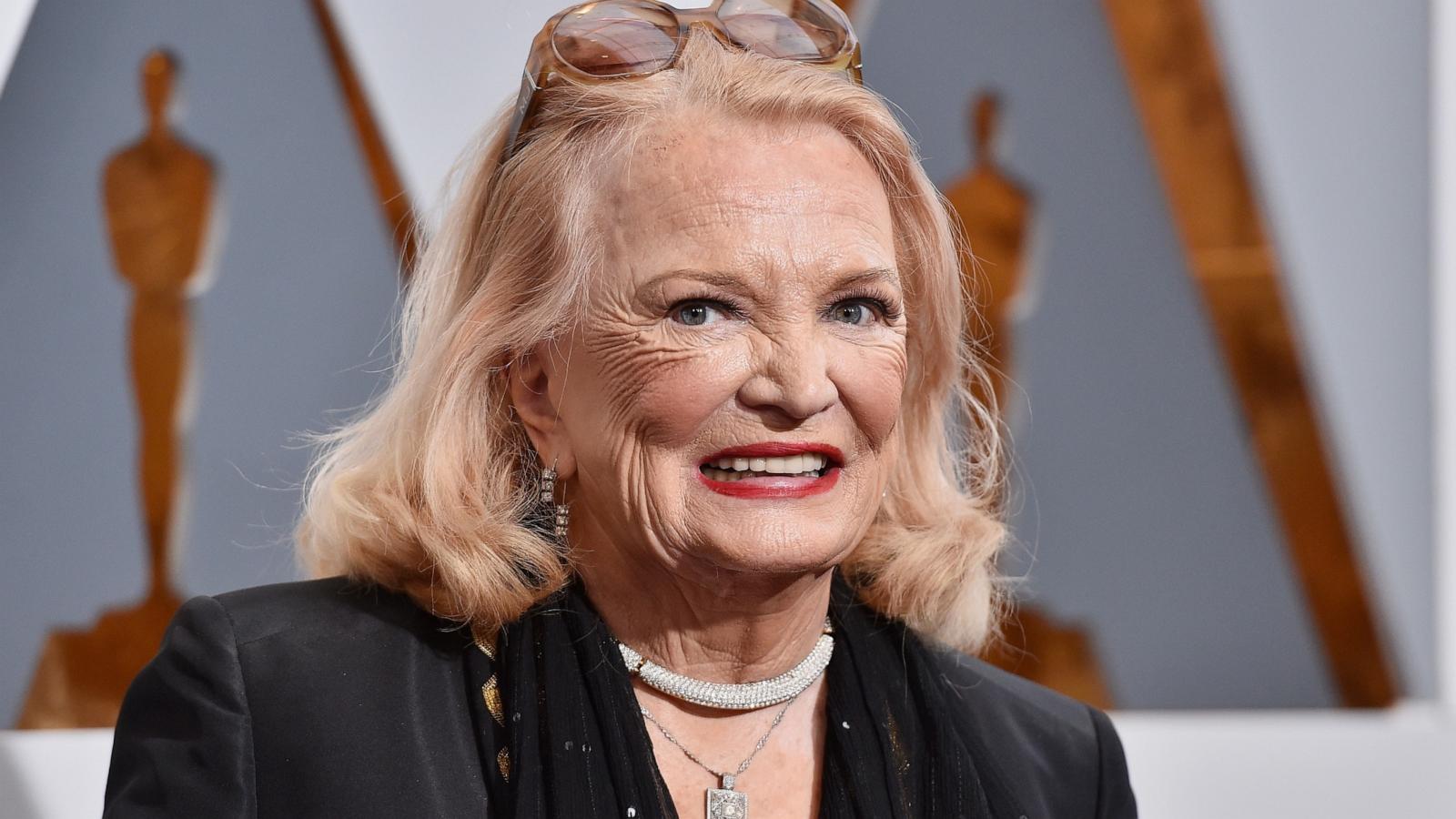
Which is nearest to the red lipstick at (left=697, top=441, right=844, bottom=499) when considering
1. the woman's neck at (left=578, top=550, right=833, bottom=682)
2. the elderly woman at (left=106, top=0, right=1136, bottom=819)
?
the elderly woman at (left=106, top=0, right=1136, bottom=819)

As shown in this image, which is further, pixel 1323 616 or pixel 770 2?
pixel 1323 616

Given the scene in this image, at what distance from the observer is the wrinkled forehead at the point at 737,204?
→ 1.47 metres

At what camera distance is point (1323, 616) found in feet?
10.6

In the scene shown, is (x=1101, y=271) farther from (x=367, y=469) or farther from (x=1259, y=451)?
(x=367, y=469)

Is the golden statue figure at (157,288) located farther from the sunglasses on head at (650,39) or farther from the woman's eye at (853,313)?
the woman's eye at (853,313)

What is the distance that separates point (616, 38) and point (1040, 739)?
1.02m

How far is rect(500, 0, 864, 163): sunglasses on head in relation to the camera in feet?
5.30

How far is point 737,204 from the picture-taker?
1.48 metres

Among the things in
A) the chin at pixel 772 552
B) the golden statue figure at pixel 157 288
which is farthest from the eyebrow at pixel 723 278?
the golden statue figure at pixel 157 288

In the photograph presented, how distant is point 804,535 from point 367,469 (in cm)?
57

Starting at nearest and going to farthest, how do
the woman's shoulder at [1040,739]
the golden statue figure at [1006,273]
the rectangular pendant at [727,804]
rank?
1. the rectangular pendant at [727,804]
2. the woman's shoulder at [1040,739]
3. the golden statue figure at [1006,273]

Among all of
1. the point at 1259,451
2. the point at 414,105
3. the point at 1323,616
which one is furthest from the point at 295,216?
the point at 1323,616

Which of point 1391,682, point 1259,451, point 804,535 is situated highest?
point 804,535

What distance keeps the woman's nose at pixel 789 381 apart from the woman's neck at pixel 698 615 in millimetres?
199
